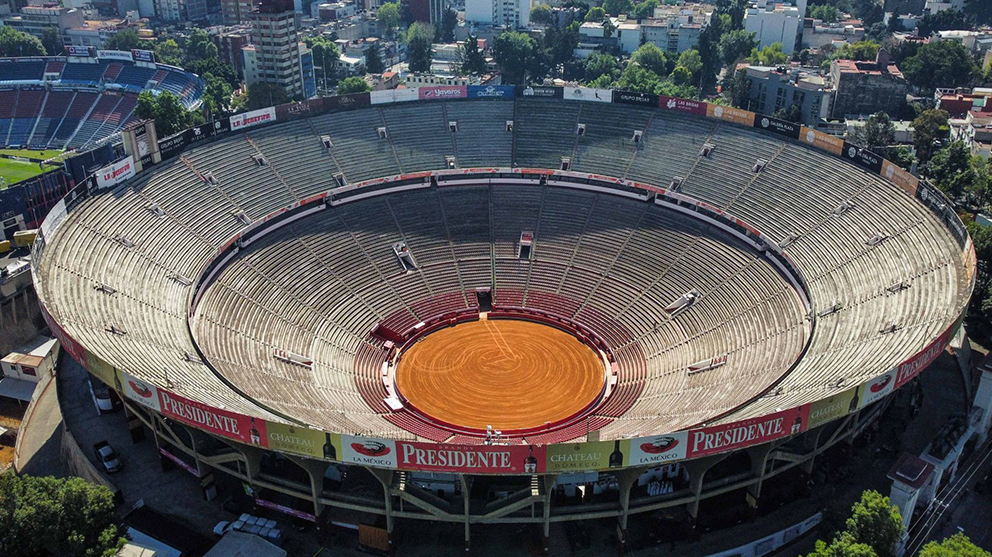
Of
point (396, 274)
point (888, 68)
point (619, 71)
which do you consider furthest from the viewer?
point (619, 71)

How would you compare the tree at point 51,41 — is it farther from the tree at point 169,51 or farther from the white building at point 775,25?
the white building at point 775,25

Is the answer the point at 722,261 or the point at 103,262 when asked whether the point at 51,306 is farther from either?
the point at 722,261

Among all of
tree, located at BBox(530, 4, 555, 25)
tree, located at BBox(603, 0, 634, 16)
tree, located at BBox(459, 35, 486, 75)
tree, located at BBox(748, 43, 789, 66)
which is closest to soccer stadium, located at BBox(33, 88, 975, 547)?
tree, located at BBox(459, 35, 486, 75)

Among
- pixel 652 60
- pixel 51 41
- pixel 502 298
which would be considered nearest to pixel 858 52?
pixel 652 60

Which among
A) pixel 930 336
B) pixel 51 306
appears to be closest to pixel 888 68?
pixel 930 336

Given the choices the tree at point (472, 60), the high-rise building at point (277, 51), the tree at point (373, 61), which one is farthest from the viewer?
the tree at point (373, 61)

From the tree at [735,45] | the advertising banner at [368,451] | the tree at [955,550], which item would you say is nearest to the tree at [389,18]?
the tree at [735,45]
